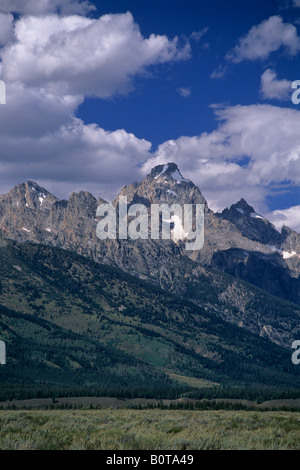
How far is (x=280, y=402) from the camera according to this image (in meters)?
178

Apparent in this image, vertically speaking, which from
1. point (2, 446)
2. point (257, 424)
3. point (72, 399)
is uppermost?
point (2, 446)

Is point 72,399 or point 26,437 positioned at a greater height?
point 26,437
